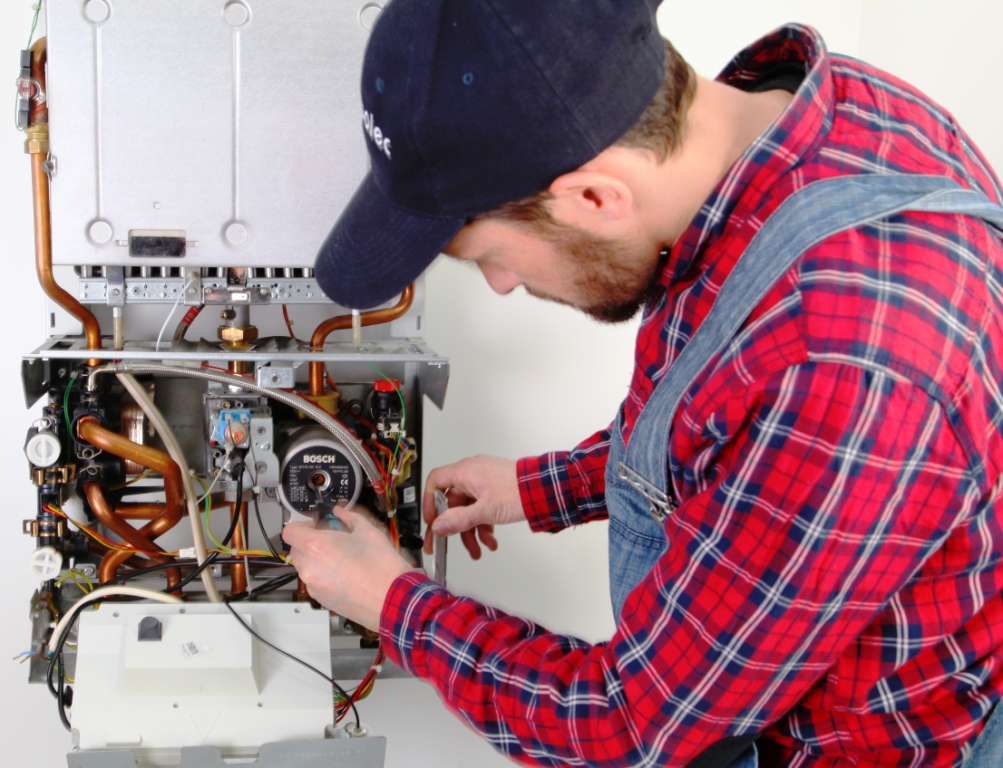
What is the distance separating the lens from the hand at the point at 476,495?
1.29 m

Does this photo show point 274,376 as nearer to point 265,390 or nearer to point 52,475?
point 265,390

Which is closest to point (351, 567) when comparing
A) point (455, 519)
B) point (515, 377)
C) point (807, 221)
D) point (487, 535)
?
point (455, 519)

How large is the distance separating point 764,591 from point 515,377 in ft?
3.57

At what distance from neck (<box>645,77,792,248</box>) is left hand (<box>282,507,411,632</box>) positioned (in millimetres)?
479

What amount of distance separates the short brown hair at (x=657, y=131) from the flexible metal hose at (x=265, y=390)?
1.67 ft

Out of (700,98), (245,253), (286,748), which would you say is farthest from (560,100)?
(286,748)

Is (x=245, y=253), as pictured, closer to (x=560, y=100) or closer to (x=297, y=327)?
(x=297, y=327)

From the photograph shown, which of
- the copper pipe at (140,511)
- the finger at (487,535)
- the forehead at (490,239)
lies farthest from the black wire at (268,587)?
the forehead at (490,239)

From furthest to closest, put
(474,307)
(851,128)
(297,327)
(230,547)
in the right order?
1. (474,307)
2. (297,327)
3. (230,547)
4. (851,128)

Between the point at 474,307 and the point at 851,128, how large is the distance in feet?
3.31

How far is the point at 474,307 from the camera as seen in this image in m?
1.71

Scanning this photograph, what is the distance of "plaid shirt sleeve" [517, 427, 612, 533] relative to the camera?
1262 mm

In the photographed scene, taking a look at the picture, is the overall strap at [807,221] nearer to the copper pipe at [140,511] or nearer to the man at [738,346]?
the man at [738,346]

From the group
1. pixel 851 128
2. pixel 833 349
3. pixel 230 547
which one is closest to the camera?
pixel 833 349
